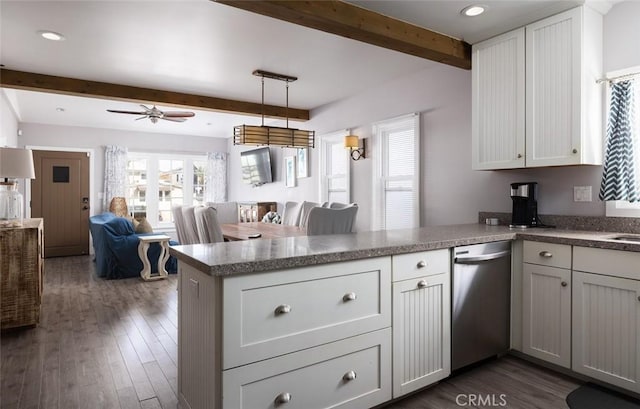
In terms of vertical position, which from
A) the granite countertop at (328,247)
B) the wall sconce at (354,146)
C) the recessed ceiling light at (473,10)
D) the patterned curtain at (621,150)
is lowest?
the granite countertop at (328,247)

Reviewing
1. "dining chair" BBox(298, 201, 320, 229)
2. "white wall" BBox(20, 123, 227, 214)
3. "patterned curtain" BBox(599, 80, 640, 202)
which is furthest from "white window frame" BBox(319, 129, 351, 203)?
"white wall" BBox(20, 123, 227, 214)

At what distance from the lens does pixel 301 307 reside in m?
1.72

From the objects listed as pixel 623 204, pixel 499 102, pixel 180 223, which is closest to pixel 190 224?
pixel 180 223

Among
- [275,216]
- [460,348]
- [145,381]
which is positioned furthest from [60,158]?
[460,348]

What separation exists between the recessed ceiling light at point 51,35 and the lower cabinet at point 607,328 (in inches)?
169

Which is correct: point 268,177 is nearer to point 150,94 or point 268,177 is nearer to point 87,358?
point 150,94

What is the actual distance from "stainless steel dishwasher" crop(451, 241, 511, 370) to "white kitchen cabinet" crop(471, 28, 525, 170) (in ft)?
2.57

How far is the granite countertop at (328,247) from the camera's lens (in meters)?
1.58

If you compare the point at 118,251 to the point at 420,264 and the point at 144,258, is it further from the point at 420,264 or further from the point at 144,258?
the point at 420,264

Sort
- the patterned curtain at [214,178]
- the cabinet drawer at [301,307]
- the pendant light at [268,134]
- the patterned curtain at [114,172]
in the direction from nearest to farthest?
the cabinet drawer at [301,307] → the pendant light at [268,134] → the patterned curtain at [114,172] → the patterned curtain at [214,178]

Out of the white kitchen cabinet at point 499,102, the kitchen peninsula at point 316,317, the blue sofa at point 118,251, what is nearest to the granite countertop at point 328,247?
the kitchen peninsula at point 316,317

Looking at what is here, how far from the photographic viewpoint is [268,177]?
7.33 metres

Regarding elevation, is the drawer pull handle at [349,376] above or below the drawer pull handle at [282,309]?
below

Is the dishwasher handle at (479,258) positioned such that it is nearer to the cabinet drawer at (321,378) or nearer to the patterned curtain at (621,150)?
the cabinet drawer at (321,378)
